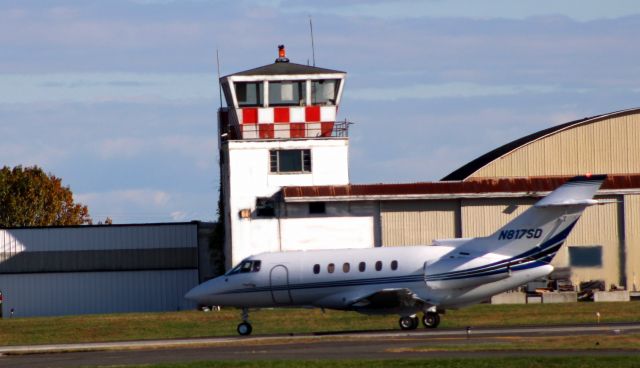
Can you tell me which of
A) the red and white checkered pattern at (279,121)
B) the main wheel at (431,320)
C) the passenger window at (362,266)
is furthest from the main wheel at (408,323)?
the red and white checkered pattern at (279,121)

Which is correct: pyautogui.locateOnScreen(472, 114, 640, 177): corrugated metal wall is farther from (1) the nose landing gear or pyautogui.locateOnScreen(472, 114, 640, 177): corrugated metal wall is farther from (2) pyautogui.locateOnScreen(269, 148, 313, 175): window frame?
(1) the nose landing gear

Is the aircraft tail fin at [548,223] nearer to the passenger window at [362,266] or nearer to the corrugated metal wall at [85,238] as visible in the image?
the passenger window at [362,266]

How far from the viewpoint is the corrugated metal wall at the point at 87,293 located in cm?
7238

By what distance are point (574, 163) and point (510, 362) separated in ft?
122

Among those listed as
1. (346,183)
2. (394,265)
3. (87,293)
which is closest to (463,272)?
(394,265)

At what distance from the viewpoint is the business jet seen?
42.5 metres

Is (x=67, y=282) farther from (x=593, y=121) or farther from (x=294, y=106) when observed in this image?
(x=593, y=121)

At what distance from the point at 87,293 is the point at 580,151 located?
27.0m

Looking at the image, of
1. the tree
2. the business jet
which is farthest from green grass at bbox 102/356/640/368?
the tree

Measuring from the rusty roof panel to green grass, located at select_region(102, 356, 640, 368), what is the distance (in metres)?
31.8

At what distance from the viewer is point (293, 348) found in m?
38.1

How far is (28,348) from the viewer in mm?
43438

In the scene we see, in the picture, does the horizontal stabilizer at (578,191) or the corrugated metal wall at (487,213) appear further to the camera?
the corrugated metal wall at (487,213)

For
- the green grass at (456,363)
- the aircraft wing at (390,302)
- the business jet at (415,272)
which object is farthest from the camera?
the aircraft wing at (390,302)
